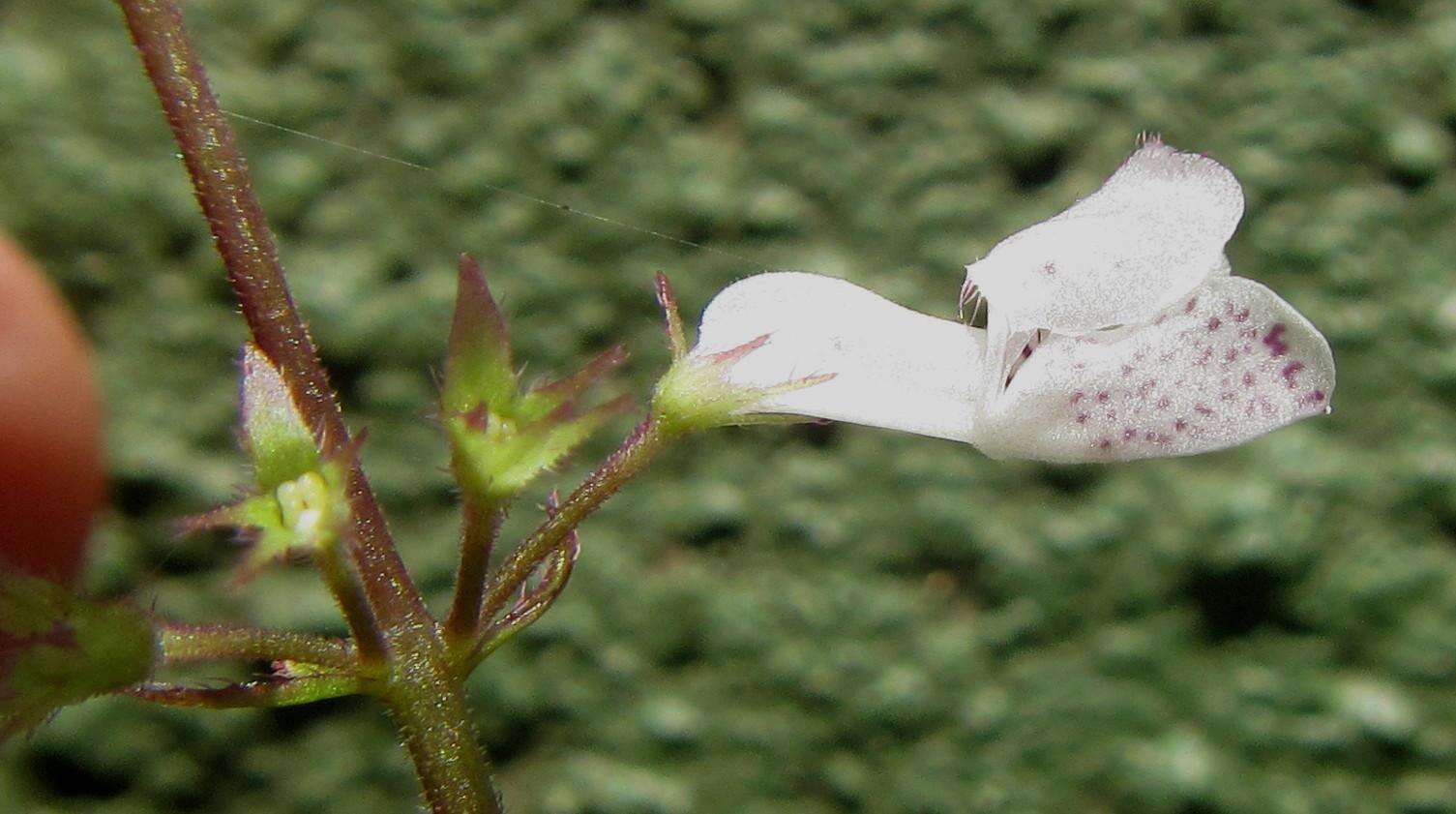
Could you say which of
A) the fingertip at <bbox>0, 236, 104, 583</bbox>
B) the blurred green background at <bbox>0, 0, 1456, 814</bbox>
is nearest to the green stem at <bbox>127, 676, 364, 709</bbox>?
the fingertip at <bbox>0, 236, 104, 583</bbox>

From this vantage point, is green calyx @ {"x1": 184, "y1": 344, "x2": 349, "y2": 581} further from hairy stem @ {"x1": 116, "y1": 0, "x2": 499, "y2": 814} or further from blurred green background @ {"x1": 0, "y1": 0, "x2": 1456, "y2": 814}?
blurred green background @ {"x1": 0, "y1": 0, "x2": 1456, "y2": 814}

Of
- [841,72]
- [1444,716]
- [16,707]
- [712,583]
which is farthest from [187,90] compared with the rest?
[1444,716]

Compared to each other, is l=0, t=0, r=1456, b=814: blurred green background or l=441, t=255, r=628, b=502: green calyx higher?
l=441, t=255, r=628, b=502: green calyx

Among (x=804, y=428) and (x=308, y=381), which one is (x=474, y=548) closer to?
(x=308, y=381)

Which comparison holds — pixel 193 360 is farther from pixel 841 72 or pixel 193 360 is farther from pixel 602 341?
pixel 841 72

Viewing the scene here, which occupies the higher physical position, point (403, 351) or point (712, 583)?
point (403, 351)

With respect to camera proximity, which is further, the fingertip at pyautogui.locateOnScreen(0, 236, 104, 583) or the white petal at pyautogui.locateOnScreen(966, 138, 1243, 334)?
the fingertip at pyautogui.locateOnScreen(0, 236, 104, 583)

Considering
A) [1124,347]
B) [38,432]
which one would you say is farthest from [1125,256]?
[38,432]

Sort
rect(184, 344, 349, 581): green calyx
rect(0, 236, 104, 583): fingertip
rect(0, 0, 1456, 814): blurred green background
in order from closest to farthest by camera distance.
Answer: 1. rect(184, 344, 349, 581): green calyx
2. rect(0, 236, 104, 583): fingertip
3. rect(0, 0, 1456, 814): blurred green background
